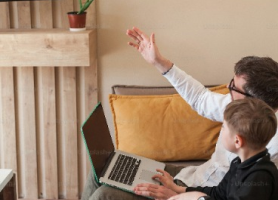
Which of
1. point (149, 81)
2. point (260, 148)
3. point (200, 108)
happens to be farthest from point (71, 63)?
point (260, 148)

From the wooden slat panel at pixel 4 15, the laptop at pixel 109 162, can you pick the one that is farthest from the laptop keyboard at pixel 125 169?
the wooden slat panel at pixel 4 15

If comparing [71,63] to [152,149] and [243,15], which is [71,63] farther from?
[243,15]

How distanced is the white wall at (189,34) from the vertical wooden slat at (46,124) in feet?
0.95

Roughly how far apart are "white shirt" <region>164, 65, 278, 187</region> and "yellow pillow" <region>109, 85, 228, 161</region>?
14.0 inches

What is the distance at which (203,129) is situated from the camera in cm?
242

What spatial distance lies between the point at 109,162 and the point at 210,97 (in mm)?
526

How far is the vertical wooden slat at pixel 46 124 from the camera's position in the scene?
2572mm

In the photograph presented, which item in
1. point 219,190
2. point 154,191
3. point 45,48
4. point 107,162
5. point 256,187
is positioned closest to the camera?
point 256,187

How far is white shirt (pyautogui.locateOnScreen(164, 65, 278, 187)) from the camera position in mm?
1908

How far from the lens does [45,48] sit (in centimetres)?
233

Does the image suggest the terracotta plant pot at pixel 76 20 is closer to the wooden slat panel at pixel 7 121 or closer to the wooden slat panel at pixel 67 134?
the wooden slat panel at pixel 67 134

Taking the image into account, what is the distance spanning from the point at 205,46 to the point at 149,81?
14.7 inches

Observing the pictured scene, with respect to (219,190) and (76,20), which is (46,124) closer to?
(76,20)

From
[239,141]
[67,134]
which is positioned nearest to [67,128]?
[67,134]
